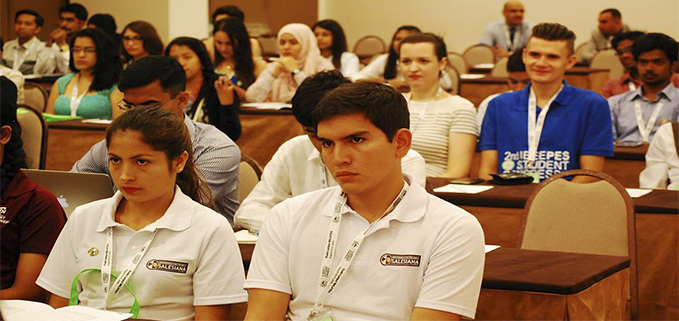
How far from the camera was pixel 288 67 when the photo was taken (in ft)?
23.8

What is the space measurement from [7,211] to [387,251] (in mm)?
1267

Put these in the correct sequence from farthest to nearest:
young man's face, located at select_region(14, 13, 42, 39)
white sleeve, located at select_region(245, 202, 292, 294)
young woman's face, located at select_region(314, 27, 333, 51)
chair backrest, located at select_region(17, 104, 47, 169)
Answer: young man's face, located at select_region(14, 13, 42, 39), young woman's face, located at select_region(314, 27, 333, 51), chair backrest, located at select_region(17, 104, 47, 169), white sleeve, located at select_region(245, 202, 292, 294)

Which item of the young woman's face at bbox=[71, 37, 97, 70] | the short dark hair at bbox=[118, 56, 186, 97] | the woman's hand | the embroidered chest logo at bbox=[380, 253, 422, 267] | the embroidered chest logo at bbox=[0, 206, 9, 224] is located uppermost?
the short dark hair at bbox=[118, 56, 186, 97]

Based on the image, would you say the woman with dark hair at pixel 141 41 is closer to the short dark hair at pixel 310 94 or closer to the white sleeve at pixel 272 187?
the white sleeve at pixel 272 187

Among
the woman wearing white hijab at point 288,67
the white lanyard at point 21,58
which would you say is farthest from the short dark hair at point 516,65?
the white lanyard at point 21,58

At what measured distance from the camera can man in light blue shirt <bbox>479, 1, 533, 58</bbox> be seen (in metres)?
13.4

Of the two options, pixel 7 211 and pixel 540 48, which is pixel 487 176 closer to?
pixel 540 48

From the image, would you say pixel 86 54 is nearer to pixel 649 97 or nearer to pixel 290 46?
pixel 290 46

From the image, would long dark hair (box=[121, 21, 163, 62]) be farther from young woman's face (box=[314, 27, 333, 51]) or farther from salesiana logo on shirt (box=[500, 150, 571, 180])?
salesiana logo on shirt (box=[500, 150, 571, 180])

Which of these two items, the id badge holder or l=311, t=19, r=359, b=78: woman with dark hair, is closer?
the id badge holder

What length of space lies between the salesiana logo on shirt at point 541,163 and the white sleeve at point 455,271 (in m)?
2.43

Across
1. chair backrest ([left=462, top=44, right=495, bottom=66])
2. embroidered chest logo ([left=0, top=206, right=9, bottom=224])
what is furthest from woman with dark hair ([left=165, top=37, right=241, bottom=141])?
chair backrest ([left=462, top=44, right=495, bottom=66])

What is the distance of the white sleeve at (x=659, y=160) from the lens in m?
4.78

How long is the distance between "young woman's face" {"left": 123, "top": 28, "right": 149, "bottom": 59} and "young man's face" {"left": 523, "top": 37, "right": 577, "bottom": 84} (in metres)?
3.67
